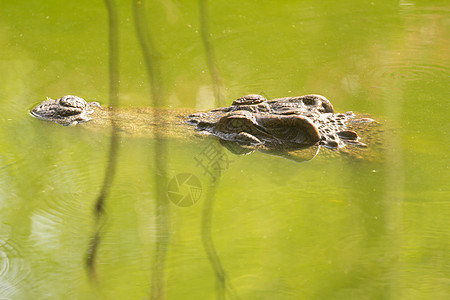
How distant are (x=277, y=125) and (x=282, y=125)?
0.12ft

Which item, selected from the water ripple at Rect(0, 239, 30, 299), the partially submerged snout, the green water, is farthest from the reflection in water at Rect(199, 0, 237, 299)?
the partially submerged snout

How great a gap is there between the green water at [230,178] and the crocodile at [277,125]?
0.15 metres

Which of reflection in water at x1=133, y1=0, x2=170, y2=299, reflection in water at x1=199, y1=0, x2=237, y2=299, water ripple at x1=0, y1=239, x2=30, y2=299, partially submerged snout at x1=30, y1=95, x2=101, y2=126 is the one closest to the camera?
reflection in water at x1=133, y1=0, x2=170, y2=299

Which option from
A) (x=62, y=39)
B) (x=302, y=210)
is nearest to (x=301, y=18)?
(x=62, y=39)

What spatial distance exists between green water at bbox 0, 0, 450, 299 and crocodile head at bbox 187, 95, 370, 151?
0.17m

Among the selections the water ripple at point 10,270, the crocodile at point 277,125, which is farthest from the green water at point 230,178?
the crocodile at point 277,125

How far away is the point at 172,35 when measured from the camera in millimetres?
6043

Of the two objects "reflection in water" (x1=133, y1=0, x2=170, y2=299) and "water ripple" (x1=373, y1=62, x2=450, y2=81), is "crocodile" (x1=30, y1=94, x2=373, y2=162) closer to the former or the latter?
"reflection in water" (x1=133, y1=0, x2=170, y2=299)

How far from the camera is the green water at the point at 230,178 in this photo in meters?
2.72

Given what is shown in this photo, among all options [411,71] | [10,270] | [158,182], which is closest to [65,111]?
[158,182]

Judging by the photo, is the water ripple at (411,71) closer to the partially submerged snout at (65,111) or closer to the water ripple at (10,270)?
the partially submerged snout at (65,111)

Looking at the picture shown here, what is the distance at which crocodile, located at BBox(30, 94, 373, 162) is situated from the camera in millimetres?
3945

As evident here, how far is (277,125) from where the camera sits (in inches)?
157

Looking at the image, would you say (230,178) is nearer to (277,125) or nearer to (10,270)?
(277,125)
